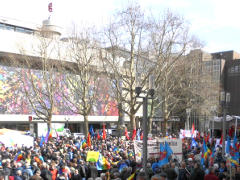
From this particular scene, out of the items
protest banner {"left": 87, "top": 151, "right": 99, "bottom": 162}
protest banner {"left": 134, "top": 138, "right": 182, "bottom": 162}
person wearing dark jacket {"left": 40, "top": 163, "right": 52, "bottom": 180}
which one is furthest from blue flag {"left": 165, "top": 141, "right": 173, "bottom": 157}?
person wearing dark jacket {"left": 40, "top": 163, "right": 52, "bottom": 180}

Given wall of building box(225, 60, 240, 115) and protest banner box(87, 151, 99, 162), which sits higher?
wall of building box(225, 60, 240, 115)

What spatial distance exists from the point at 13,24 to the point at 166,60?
97.5ft

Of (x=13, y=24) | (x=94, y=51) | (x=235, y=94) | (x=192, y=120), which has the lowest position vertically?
(x=192, y=120)

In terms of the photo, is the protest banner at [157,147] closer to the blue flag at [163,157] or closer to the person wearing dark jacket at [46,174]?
the blue flag at [163,157]

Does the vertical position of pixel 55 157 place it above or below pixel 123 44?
below

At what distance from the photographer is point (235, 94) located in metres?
61.9

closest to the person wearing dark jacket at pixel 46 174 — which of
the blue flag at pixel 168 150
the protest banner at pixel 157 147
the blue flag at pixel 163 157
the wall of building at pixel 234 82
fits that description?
the blue flag at pixel 163 157

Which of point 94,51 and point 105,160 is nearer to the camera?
point 105,160

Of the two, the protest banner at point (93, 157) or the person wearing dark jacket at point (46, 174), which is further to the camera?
the protest banner at point (93, 157)

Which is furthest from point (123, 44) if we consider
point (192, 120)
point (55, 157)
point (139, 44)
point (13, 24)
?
point (192, 120)

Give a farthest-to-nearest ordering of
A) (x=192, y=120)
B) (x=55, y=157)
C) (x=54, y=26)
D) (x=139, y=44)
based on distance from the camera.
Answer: (x=192, y=120) → (x=54, y=26) → (x=139, y=44) → (x=55, y=157)

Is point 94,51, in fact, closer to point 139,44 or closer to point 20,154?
point 139,44

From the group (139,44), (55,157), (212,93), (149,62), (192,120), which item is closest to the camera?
(55,157)

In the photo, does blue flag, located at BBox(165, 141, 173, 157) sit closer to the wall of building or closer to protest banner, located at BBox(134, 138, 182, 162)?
protest banner, located at BBox(134, 138, 182, 162)
